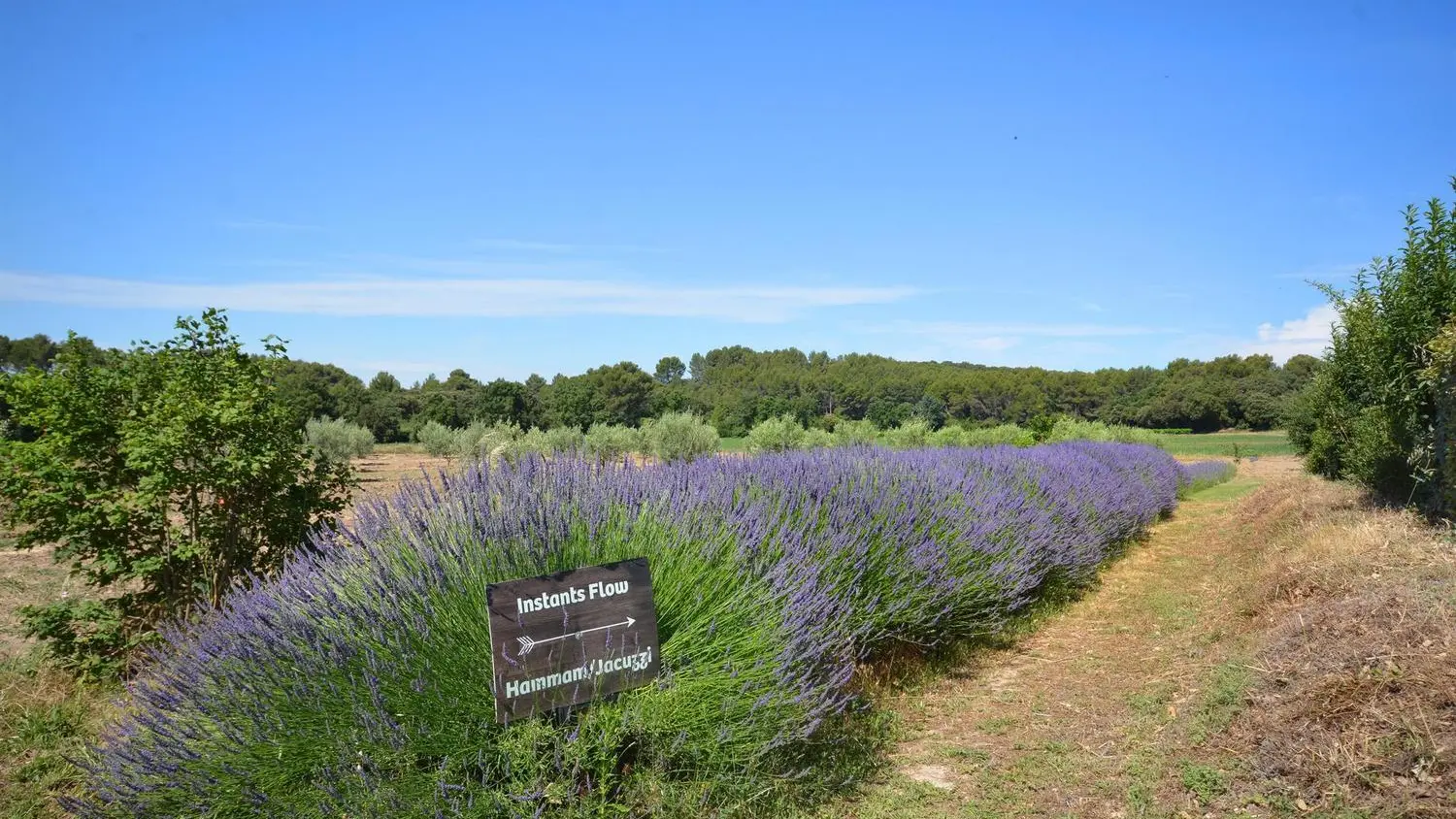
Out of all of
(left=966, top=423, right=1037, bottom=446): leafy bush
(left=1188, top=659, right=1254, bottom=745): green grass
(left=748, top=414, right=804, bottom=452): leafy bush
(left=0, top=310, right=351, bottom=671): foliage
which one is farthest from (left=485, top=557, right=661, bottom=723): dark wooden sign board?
(left=966, top=423, right=1037, bottom=446): leafy bush

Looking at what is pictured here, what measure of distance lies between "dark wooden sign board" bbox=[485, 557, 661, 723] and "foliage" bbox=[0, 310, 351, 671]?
2830mm

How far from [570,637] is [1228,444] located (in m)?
62.4

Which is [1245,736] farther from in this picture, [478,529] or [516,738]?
[478,529]

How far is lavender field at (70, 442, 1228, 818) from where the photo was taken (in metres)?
2.80

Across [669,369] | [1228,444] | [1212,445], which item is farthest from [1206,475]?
[669,369]

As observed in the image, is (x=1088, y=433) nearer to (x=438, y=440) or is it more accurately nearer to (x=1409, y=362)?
(x=1409, y=362)

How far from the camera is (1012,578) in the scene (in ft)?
23.0

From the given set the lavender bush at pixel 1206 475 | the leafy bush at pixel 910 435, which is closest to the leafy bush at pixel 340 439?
the leafy bush at pixel 910 435

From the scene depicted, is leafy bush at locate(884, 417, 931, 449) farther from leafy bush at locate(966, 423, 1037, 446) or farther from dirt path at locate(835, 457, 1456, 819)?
dirt path at locate(835, 457, 1456, 819)

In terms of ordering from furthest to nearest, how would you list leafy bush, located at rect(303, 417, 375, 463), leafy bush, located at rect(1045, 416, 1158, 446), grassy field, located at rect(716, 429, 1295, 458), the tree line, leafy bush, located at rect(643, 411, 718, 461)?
1. the tree line
2. grassy field, located at rect(716, 429, 1295, 458)
3. leafy bush, located at rect(303, 417, 375, 463)
4. leafy bush, located at rect(1045, 416, 1158, 446)
5. leafy bush, located at rect(643, 411, 718, 461)

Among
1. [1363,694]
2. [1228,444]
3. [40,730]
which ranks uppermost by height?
[1363,694]

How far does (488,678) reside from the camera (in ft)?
10.5

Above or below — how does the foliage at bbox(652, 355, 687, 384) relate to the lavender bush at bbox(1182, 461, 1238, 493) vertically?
above

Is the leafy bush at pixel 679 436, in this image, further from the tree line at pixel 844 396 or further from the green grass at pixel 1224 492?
the tree line at pixel 844 396
